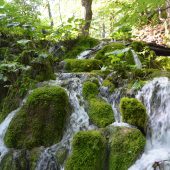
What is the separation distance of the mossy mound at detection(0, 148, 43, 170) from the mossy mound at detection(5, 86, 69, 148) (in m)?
0.16

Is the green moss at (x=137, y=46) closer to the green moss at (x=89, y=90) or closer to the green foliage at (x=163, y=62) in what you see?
the green foliage at (x=163, y=62)

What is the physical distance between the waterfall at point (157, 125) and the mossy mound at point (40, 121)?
4.26ft

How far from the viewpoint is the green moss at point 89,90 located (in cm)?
479

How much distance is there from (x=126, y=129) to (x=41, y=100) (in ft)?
4.84

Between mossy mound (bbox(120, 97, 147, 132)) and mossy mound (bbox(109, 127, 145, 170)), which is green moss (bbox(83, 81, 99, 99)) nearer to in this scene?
mossy mound (bbox(120, 97, 147, 132))

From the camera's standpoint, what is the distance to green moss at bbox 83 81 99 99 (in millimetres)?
4789

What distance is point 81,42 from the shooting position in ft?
26.6

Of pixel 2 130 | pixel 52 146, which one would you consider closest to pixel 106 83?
pixel 52 146

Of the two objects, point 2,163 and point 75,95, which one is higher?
point 75,95

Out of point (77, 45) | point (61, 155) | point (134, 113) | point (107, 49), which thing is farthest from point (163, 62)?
point (61, 155)

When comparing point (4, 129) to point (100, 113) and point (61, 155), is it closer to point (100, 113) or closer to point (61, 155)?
point (61, 155)

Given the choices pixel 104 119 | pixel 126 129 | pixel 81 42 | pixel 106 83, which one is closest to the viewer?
pixel 126 129

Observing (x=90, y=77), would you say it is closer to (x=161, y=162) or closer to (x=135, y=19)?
(x=135, y=19)

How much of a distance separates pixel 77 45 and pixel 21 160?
4814mm
